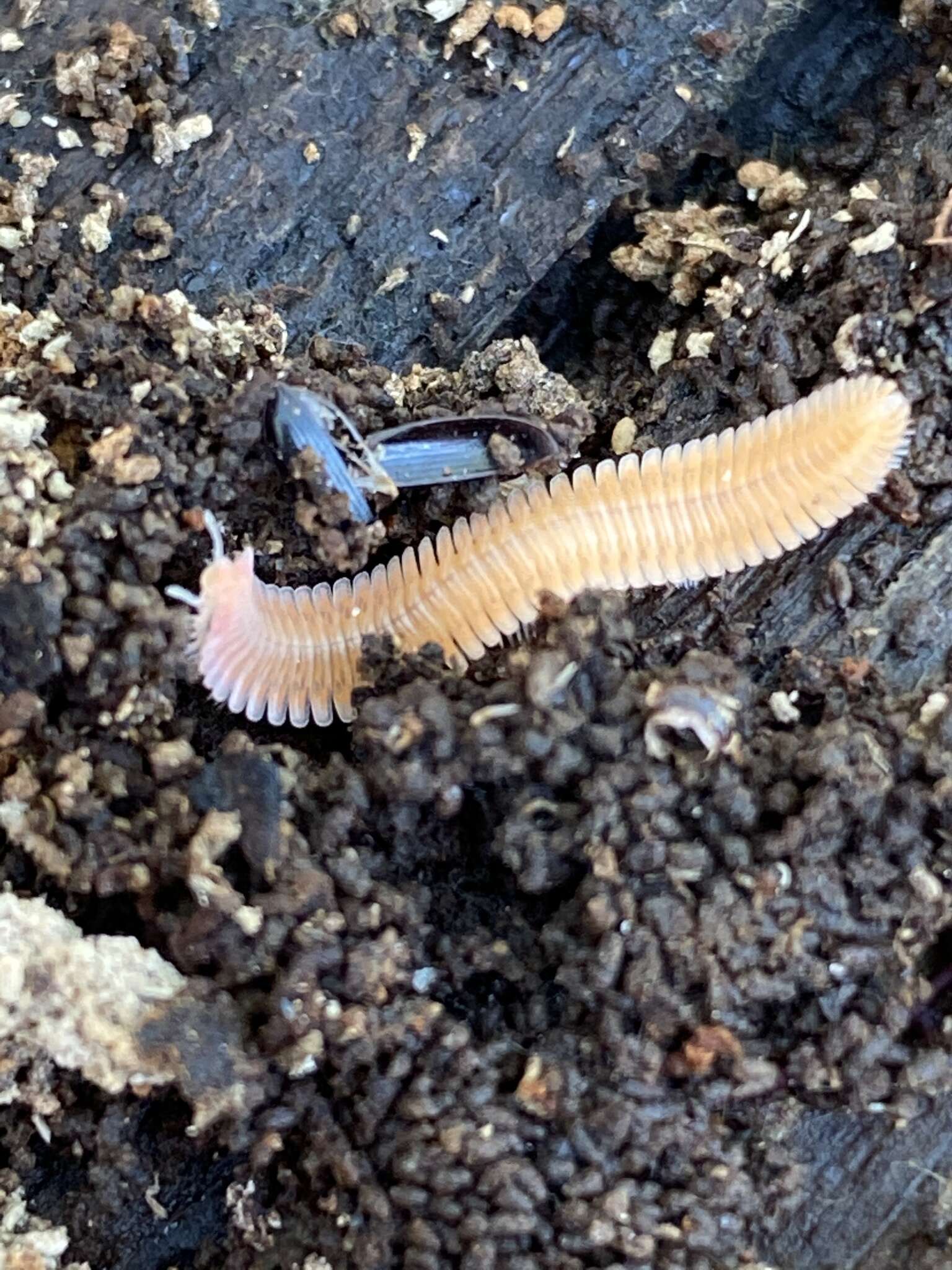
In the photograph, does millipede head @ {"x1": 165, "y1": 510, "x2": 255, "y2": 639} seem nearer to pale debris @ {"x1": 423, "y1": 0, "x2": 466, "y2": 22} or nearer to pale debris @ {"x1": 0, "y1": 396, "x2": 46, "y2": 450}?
pale debris @ {"x1": 0, "y1": 396, "x2": 46, "y2": 450}

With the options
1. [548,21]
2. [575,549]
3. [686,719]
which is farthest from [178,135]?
[686,719]

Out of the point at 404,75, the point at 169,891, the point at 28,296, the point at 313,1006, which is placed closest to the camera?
the point at 313,1006

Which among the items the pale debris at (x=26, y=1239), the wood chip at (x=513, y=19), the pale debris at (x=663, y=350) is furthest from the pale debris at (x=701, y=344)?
the pale debris at (x=26, y=1239)

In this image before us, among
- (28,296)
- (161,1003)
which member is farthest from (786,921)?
(28,296)

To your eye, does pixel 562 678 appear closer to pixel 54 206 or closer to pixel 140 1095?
pixel 140 1095

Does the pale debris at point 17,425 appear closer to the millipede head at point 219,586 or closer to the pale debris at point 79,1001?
the millipede head at point 219,586

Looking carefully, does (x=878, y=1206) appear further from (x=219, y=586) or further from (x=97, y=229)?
(x=97, y=229)
